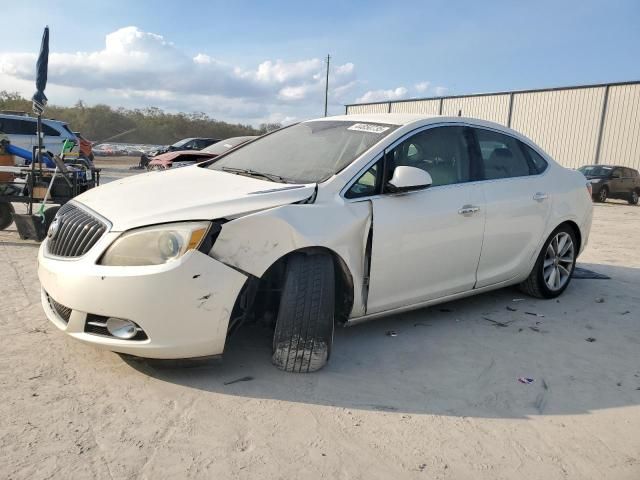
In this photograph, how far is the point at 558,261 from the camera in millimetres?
5238

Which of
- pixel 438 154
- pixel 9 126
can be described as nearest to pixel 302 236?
pixel 438 154

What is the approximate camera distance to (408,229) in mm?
3703

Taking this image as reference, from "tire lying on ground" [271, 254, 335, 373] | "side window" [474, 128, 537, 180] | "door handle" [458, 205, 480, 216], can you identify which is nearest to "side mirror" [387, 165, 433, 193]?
"door handle" [458, 205, 480, 216]

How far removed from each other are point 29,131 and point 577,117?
27545 millimetres

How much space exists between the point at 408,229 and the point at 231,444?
1866 mm

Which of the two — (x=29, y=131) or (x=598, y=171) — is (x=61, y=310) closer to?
(x=29, y=131)

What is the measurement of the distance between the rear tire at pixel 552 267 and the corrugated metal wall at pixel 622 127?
26411mm

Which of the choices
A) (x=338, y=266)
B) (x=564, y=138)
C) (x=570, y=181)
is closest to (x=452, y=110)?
(x=564, y=138)

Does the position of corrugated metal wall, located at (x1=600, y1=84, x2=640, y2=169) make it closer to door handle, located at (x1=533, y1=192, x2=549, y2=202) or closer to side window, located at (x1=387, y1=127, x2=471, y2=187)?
door handle, located at (x1=533, y1=192, x2=549, y2=202)

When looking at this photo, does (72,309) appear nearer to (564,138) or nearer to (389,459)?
(389,459)

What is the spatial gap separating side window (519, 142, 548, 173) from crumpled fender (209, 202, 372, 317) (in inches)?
87.0

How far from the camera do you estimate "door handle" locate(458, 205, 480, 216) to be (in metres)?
4.07

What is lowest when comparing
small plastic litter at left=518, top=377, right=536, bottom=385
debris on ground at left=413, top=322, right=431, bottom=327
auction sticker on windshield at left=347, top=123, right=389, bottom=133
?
small plastic litter at left=518, top=377, right=536, bottom=385

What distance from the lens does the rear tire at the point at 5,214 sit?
24.8 ft
